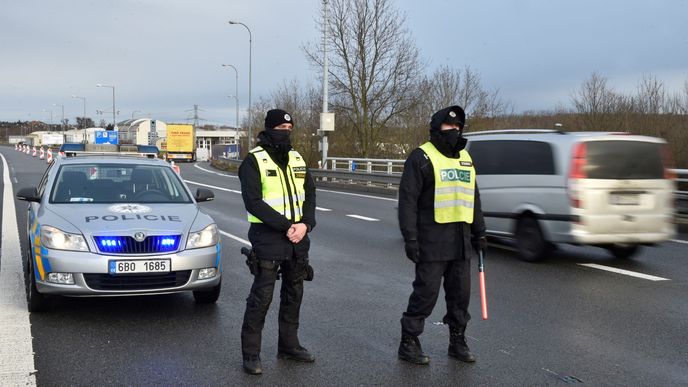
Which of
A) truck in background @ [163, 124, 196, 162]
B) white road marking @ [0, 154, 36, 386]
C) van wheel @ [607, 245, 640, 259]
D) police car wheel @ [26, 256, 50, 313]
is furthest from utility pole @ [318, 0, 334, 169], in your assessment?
truck in background @ [163, 124, 196, 162]

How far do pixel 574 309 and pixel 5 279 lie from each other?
605 cm

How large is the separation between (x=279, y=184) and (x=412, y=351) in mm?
1506

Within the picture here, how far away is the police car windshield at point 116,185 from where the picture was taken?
22.3 ft

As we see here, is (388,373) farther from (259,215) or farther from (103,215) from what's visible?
(103,215)

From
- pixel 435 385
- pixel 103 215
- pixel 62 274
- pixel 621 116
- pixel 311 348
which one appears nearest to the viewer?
pixel 435 385

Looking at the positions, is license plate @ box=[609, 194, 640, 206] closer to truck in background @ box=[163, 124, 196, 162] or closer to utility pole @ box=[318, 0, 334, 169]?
utility pole @ box=[318, 0, 334, 169]

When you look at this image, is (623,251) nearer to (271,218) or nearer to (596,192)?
(596,192)

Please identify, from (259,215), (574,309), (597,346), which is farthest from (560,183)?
(259,215)

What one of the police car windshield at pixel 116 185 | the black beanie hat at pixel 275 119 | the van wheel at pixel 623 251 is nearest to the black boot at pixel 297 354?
the black beanie hat at pixel 275 119

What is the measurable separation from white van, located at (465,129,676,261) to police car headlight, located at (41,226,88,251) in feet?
19.7

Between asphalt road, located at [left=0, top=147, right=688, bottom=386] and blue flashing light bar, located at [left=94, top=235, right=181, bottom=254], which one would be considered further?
blue flashing light bar, located at [left=94, top=235, right=181, bottom=254]

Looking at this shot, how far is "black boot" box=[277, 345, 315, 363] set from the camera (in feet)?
15.5

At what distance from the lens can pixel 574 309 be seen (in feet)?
21.2

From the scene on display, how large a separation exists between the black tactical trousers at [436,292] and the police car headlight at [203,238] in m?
→ 2.17
